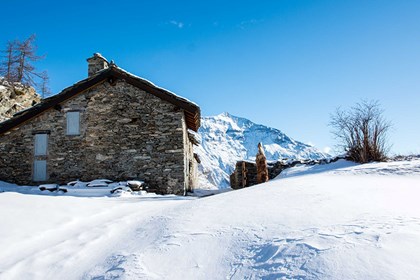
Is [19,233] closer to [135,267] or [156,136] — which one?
[135,267]

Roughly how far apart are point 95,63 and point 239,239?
42.0 feet

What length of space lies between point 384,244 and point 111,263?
106 inches

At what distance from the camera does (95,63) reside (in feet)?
45.0

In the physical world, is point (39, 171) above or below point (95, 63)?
below

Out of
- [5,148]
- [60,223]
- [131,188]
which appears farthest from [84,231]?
[5,148]

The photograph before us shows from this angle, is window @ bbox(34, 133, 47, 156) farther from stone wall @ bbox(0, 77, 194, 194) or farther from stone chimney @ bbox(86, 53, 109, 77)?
stone chimney @ bbox(86, 53, 109, 77)

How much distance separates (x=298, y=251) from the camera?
2682 mm

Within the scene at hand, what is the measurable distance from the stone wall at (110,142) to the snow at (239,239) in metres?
5.75

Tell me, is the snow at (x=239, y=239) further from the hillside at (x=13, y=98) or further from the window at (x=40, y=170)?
the hillside at (x=13, y=98)

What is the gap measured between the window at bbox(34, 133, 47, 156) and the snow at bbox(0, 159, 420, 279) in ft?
22.3

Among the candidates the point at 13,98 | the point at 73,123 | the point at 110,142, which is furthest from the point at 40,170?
the point at 13,98

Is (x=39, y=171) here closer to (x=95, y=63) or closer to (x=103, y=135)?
(x=103, y=135)

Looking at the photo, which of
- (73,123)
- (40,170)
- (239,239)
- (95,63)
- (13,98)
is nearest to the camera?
(239,239)

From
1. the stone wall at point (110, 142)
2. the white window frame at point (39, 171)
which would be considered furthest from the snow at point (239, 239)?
the white window frame at point (39, 171)
